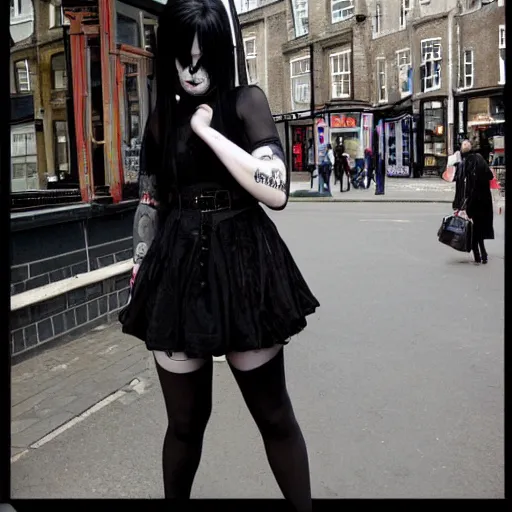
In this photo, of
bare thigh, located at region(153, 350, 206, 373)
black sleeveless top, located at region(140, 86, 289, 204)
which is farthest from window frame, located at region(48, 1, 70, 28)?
bare thigh, located at region(153, 350, 206, 373)

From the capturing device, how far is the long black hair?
2049 mm

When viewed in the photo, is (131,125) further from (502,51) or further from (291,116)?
(502,51)

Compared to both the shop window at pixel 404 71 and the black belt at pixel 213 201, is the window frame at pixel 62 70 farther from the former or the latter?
the shop window at pixel 404 71

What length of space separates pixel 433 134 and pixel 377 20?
47cm

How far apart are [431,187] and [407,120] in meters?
0.28

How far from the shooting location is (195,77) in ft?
6.82

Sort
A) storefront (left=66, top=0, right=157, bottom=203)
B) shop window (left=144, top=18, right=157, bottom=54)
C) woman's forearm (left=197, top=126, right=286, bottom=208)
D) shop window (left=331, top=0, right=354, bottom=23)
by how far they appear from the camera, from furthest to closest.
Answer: shop window (left=331, top=0, right=354, bottom=23) < storefront (left=66, top=0, right=157, bottom=203) < shop window (left=144, top=18, right=157, bottom=54) < woman's forearm (left=197, top=126, right=286, bottom=208)

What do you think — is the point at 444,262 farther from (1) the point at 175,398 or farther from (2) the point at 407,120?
(1) the point at 175,398

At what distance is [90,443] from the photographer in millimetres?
2527

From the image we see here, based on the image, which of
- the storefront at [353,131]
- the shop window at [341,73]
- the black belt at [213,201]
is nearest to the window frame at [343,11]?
the shop window at [341,73]

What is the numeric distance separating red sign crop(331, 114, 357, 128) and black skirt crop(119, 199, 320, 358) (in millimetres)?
705

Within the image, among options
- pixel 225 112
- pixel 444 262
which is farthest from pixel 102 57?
pixel 444 262

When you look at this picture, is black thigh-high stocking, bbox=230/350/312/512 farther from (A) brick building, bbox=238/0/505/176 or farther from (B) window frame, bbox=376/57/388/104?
(B) window frame, bbox=376/57/388/104

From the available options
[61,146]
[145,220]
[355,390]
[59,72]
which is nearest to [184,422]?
[145,220]
